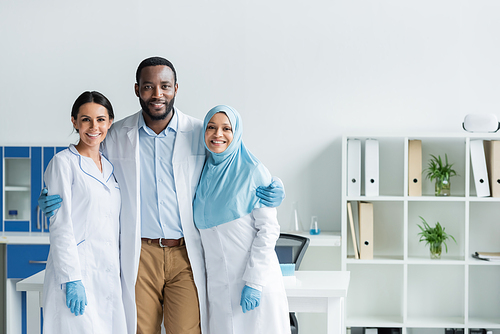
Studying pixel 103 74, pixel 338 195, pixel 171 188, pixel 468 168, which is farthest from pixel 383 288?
pixel 103 74

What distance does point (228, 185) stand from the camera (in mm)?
1940

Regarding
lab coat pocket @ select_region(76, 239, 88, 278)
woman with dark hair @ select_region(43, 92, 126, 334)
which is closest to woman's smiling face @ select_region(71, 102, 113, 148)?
woman with dark hair @ select_region(43, 92, 126, 334)

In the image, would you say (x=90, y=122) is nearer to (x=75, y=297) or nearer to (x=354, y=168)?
(x=75, y=297)

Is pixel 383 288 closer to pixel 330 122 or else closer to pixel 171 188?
pixel 330 122

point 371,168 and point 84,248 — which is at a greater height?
point 371,168

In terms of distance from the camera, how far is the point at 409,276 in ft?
11.2

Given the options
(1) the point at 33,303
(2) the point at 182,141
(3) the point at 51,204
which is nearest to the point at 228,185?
(2) the point at 182,141

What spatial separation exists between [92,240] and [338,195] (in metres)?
2.15

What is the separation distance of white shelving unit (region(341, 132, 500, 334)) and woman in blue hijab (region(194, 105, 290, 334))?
4.91 feet

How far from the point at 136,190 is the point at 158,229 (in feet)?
0.62

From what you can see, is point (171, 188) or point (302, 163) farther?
point (302, 163)

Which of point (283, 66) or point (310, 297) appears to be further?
point (283, 66)

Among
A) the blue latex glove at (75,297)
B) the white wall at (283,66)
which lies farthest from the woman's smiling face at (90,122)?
the white wall at (283,66)

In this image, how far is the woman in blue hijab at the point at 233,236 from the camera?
1.92m
